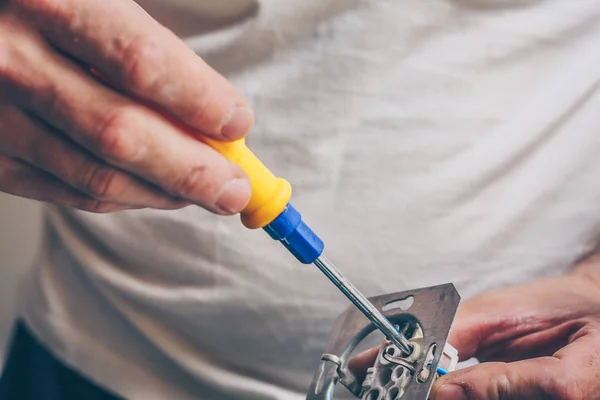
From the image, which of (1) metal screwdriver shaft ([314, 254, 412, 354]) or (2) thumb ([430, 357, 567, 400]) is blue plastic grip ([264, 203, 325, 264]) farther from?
(2) thumb ([430, 357, 567, 400])

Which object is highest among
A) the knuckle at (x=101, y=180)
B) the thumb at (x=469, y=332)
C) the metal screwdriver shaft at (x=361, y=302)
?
the thumb at (x=469, y=332)

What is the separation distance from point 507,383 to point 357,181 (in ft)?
0.68

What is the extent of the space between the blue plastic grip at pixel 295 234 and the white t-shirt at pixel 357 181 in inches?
6.1

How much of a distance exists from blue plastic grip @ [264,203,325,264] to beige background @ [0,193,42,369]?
616 mm

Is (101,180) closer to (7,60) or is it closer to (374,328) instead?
(7,60)

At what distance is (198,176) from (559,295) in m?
0.37

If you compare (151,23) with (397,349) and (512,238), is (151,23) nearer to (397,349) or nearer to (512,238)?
(397,349)

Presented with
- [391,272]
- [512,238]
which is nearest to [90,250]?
[391,272]

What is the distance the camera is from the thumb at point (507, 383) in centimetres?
36

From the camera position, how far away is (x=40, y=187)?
0.36 metres

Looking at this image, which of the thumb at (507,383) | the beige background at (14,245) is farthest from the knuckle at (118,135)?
the beige background at (14,245)

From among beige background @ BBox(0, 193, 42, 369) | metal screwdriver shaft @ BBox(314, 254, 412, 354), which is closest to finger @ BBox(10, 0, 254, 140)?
metal screwdriver shaft @ BBox(314, 254, 412, 354)

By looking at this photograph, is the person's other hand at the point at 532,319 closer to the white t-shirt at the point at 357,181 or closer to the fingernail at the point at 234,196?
the white t-shirt at the point at 357,181

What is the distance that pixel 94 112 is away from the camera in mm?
292
